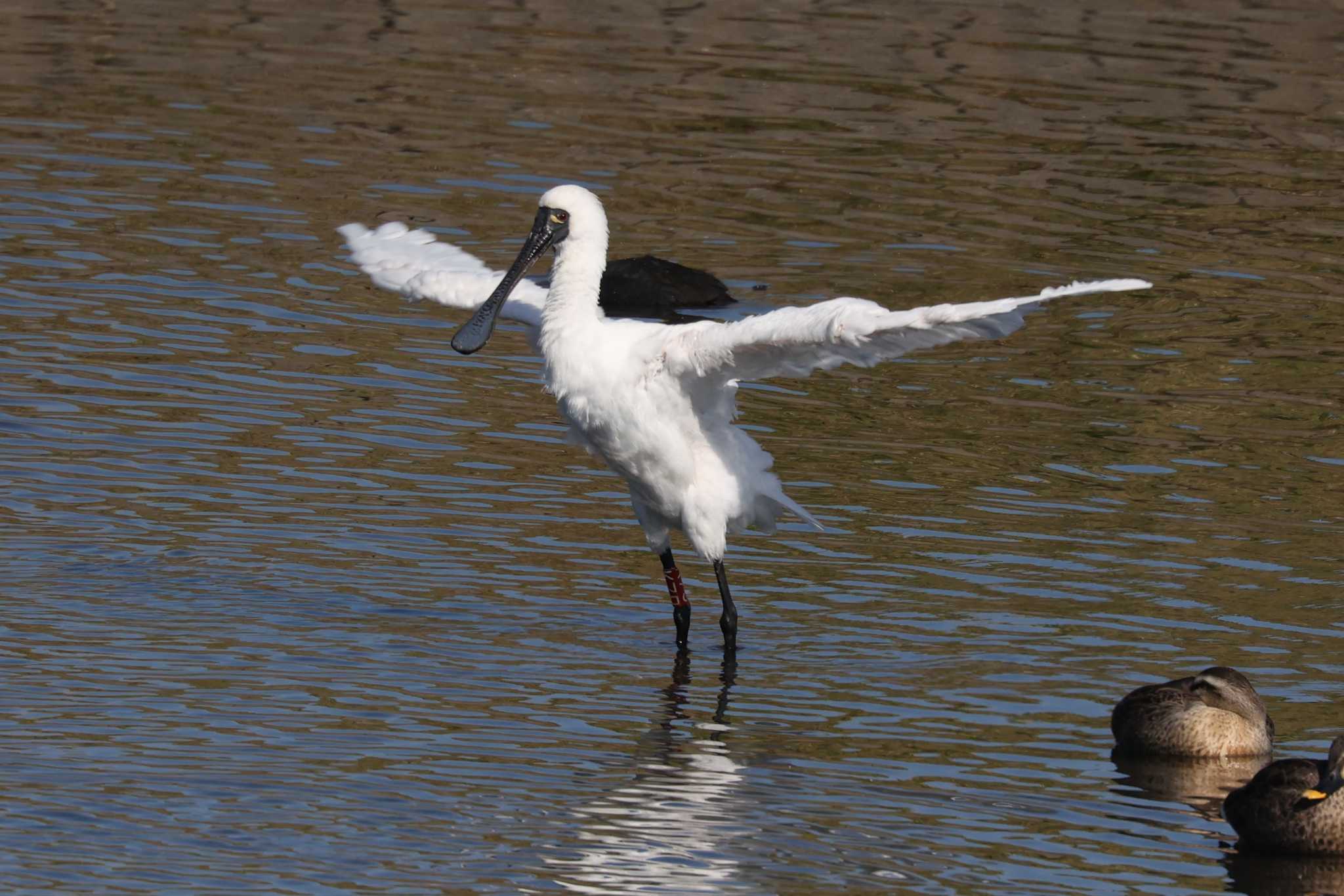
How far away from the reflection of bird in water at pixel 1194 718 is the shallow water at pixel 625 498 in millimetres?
135

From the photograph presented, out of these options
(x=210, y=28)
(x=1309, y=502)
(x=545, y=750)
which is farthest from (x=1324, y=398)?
(x=210, y=28)

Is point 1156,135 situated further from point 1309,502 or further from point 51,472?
point 51,472

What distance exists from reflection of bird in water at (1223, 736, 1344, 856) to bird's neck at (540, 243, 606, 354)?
3.43 metres

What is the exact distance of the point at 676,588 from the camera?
11172 mm

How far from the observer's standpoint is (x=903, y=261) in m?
18.3

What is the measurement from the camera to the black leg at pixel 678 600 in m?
11.1

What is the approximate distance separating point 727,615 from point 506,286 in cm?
188

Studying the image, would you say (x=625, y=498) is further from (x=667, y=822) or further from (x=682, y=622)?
(x=667, y=822)

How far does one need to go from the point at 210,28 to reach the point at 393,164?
625cm

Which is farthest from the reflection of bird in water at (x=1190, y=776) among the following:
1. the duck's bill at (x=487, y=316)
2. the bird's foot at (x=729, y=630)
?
the duck's bill at (x=487, y=316)

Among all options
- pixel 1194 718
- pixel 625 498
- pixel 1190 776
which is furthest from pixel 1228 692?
pixel 625 498

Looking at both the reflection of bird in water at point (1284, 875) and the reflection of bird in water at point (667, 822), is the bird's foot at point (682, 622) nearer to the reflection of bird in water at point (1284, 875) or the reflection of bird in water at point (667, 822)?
the reflection of bird in water at point (667, 822)

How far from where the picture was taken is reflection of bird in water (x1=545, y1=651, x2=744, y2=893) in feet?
26.4

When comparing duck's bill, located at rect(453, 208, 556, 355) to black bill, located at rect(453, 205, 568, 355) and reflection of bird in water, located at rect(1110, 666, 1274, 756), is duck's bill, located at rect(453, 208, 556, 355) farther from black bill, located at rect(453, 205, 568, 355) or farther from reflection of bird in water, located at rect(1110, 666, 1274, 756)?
reflection of bird in water, located at rect(1110, 666, 1274, 756)
